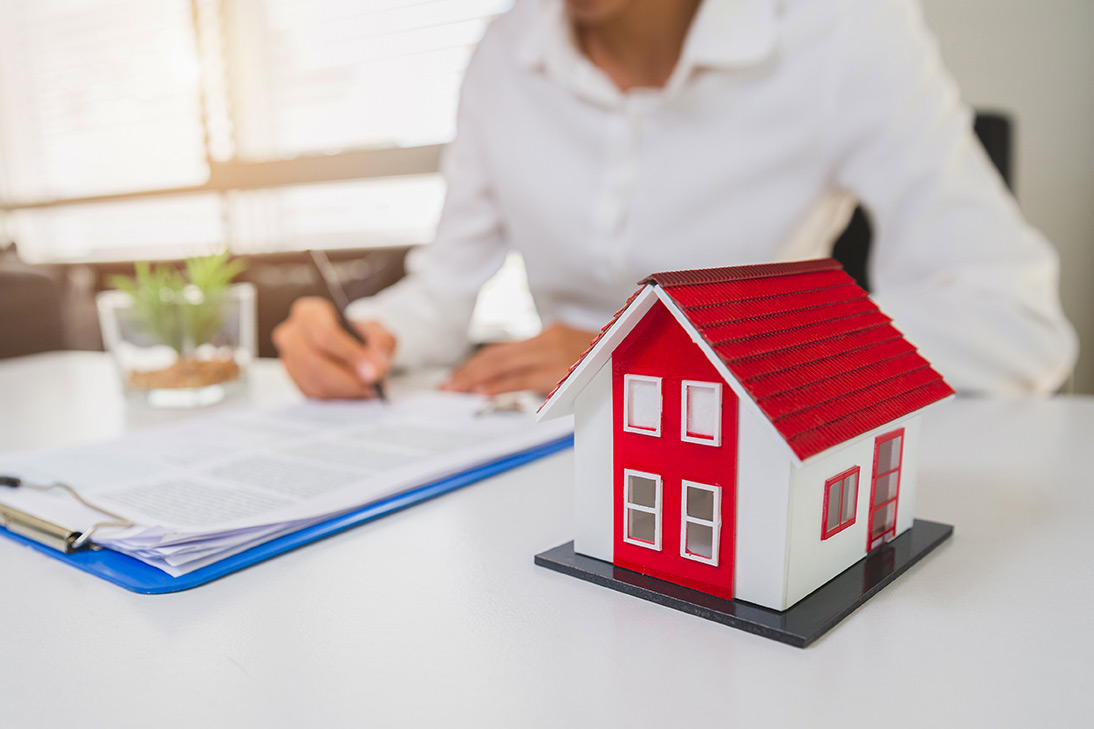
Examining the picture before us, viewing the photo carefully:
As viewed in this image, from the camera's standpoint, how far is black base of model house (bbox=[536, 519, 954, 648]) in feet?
0.99

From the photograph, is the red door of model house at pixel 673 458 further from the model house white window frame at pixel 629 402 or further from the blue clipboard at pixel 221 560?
the blue clipboard at pixel 221 560

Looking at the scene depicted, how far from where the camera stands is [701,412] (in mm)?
321

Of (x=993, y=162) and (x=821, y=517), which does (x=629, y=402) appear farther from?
(x=993, y=162)

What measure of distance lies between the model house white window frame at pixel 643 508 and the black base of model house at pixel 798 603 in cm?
2

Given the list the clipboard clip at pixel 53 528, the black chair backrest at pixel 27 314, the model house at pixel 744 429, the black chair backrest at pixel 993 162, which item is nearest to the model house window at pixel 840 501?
the model house at pixel 744 429

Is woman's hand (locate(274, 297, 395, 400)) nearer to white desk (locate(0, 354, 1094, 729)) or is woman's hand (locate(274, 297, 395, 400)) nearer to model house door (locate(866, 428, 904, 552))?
white desk (locate(0, 354, 1094, 729))

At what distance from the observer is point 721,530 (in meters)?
0.32

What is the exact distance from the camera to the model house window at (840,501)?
0.33m

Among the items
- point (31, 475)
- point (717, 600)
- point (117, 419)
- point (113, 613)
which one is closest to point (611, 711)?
point (717, 600)

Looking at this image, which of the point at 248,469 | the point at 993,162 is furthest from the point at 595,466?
the point at 993,162

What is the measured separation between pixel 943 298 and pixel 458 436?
593 mm

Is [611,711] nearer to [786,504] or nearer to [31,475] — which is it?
[786,504]

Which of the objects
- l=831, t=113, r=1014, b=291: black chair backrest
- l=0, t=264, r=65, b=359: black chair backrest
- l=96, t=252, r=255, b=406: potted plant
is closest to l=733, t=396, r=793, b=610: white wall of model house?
l=96, t=252, r=255, b=406: potted plant

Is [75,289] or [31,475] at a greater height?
[31,475]
